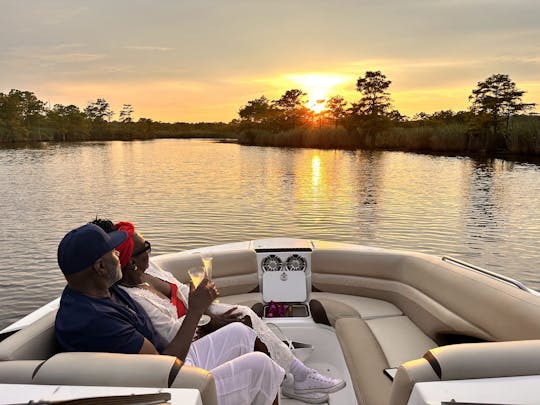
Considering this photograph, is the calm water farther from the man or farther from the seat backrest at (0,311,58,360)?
the man

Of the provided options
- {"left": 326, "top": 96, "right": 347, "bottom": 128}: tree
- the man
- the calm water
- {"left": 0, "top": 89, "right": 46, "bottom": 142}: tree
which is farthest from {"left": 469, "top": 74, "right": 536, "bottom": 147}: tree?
{"left": 0, "top": 89, "right": 46, "bottom": 142}: tree

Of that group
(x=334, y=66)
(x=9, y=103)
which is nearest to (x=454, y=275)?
(x=334, y=66)

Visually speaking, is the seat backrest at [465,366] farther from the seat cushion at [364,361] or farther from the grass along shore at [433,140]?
the grass along shore at [433,140]

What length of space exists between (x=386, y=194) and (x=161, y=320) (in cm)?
1630

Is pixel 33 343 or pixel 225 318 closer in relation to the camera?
pixel 33 343

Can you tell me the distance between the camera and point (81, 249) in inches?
77.5

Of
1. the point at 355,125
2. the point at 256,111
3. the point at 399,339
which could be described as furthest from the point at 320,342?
the point at 256,111

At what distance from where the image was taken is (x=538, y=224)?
13.0m

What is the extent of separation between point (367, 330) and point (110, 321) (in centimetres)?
204

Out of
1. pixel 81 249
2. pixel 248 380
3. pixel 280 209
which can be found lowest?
pixel 280 209

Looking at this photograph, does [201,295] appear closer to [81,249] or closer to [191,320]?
[191,320]

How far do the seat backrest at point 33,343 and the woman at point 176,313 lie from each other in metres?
0.38

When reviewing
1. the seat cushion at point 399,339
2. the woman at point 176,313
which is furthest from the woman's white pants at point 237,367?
the seat cushion at point 399,339

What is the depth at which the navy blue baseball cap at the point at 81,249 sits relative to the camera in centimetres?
197
